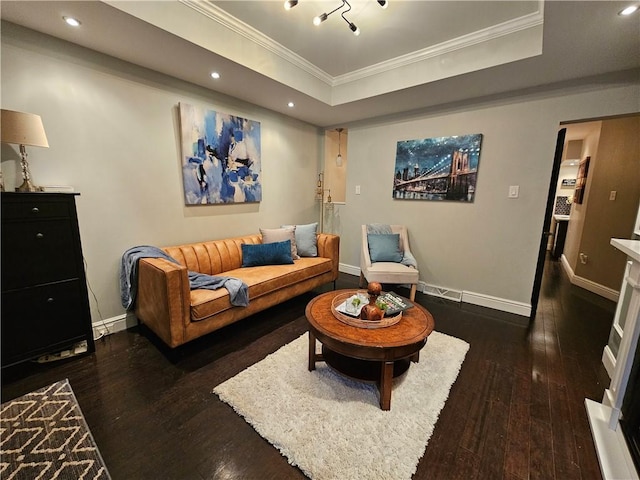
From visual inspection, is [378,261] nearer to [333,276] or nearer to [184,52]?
[333,276]

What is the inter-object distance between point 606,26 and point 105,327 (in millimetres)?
4319

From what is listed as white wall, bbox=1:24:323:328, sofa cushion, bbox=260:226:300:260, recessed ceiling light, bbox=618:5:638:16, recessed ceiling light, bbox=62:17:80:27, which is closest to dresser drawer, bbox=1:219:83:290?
white wall, bbox=1:24:323:328

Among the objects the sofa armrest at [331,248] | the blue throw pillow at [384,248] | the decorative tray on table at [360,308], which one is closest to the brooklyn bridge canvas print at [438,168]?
the blue throw pillow at [384,248]

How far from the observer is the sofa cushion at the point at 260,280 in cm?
206

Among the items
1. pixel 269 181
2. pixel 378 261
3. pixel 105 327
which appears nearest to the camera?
pixel 105 327

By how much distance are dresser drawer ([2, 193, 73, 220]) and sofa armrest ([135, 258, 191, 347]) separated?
610 millimetres

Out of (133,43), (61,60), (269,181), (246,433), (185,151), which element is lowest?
(246,433)

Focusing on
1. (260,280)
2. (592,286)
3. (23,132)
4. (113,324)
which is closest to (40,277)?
(113,324)

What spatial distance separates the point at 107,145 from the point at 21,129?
591 millimetres

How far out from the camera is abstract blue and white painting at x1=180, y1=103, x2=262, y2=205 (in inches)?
107

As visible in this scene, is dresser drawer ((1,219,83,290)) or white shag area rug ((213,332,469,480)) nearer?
white shag area rug ((213,332,469,480))

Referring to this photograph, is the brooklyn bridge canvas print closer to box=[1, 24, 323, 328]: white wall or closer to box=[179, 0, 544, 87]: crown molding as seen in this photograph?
box=[179, 0, 544, 87]: crown molding

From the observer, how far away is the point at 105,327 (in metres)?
2.37

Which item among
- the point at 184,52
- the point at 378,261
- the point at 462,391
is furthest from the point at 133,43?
the point at 462,391
